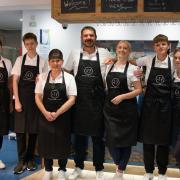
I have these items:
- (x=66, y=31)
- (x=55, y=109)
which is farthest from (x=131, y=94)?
(x=66, y=31)

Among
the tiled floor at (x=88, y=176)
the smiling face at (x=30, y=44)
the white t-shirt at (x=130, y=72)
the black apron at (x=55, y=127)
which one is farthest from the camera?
the smiling face at (x=30, y=44)

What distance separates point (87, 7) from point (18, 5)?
84.9 inches

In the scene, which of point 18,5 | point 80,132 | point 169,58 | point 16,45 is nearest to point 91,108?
point 80,132

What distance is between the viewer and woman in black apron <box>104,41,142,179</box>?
283cm

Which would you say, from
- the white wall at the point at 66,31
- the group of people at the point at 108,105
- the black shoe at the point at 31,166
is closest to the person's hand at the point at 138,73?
the group of people at the point at 108,105

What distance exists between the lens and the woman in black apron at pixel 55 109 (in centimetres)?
291

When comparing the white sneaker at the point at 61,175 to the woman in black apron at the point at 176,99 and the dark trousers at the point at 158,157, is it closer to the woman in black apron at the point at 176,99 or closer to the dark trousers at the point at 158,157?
the dark trousers at the point at 158,157

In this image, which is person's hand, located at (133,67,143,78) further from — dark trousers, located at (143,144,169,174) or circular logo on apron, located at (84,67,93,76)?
dark trousers, located at (143,144,169,174)

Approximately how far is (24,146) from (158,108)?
1510mm

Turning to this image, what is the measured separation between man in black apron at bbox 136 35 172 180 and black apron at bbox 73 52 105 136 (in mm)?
382

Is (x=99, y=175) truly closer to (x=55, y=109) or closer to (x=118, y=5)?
(x=55, y=109)

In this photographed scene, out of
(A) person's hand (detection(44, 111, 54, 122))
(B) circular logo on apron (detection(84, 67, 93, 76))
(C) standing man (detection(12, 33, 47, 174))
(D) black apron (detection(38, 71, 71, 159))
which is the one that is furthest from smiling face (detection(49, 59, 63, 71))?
(C) standing man (detection(12, 33, 47, 174))

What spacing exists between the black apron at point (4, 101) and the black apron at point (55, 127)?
71 centimetres

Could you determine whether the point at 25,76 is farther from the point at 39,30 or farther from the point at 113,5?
the point at 39,30
